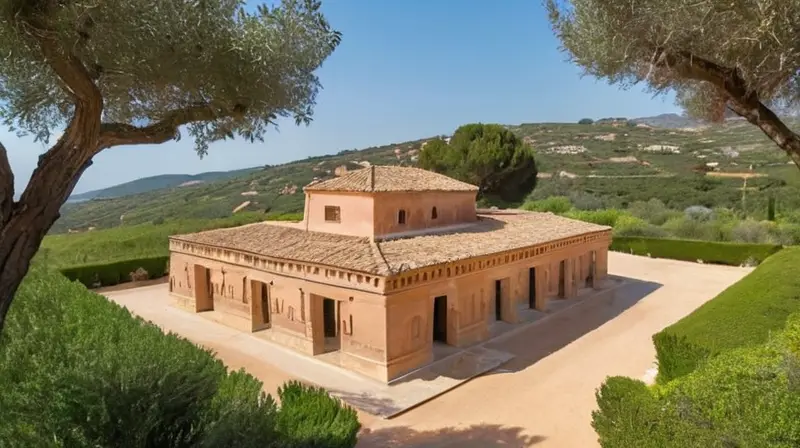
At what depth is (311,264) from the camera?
1214 centimetres

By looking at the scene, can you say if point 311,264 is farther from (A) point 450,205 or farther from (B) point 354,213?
(A) point 450,205

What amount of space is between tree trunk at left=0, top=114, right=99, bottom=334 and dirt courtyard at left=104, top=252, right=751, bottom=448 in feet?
18.9

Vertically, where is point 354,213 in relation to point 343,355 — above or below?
above

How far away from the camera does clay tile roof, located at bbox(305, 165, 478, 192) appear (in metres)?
14.2

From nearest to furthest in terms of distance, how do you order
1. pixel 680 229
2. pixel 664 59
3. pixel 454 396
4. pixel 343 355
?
pixel 664 59 < pixel 454 396 < pixel 343 355 < pixel 680 229

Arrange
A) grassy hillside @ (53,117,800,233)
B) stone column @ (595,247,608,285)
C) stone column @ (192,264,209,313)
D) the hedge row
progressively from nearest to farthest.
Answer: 1. the hedge row
2. stone column @ (192,264,209,313)
3. stone column @ (595,247,608,285)
4. grassy hillside @ (53,117,800,233)

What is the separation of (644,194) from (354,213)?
119 ft

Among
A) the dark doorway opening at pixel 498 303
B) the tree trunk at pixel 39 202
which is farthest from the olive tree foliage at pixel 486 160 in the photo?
the tree trunk at pixel 39 202

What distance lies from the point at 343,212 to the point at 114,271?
12.6m

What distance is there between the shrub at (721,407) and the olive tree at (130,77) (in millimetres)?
6154

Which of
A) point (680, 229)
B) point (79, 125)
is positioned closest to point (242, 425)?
point (79, 125)

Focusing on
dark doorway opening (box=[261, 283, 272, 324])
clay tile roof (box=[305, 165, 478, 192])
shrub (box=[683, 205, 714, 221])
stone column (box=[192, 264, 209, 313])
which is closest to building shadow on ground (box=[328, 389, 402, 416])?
dark doorway opening (box=[261, 283, 272, 324])

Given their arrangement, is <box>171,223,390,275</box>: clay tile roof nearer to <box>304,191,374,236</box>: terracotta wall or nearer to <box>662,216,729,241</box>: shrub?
<box>304,191,374,236</box>: terracotta wall

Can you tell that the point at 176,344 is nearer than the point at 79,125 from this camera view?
No
